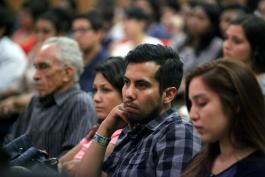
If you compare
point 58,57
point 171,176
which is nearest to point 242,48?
point 58,57

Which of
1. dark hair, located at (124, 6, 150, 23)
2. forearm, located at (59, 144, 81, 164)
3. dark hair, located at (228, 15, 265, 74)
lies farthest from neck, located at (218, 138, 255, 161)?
dark hair, located at (124, 6, 150, 23)

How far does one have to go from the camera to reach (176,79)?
8.96ft

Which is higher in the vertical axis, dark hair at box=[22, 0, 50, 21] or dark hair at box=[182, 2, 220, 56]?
dark hair at box=[22, 0, 50, 21]

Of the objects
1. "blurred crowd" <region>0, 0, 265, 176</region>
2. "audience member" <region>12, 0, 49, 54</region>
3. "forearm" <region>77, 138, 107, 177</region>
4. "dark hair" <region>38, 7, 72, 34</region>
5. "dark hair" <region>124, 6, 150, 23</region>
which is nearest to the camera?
"forearm" <region>77, 138, 107, 177</region>

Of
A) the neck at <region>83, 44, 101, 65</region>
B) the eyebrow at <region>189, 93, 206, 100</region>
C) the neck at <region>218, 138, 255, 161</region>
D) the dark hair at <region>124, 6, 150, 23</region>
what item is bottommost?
the neck at <region>83, 44, 101, 65</region>

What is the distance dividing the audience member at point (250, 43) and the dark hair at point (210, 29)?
6.92 ft

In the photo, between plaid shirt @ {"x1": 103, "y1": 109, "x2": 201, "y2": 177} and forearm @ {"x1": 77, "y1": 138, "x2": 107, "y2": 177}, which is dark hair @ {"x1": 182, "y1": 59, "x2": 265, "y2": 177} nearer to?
plaid shirt @ {"x1": 103, "y1": 109, "x2": 201, "y2": 177}

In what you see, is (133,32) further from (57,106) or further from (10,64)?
(57,106)

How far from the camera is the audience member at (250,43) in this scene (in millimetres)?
3688

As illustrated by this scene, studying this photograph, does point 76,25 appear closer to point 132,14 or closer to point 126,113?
point 132,14

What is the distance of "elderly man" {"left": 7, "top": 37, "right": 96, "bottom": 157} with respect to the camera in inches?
143

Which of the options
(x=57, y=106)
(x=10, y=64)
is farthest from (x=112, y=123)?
(x=10, y=64)

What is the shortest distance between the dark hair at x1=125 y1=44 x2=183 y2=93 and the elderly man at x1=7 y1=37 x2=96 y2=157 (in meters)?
0.98

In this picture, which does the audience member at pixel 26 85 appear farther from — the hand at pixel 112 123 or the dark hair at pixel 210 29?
the hand at pixel 112 123
